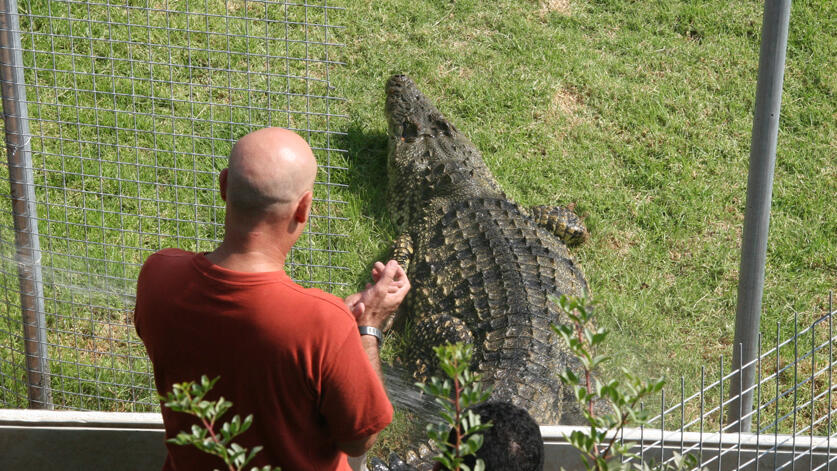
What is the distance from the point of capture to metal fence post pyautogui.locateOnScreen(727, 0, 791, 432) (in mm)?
2750

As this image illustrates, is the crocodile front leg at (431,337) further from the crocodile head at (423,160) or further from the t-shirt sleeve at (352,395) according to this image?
the t-shirt sleeve at (352,395)

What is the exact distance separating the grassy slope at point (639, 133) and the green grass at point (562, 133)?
13mm

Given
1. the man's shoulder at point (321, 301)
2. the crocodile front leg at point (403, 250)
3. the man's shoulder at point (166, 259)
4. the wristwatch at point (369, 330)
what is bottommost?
the crocodile front leg at point (403, 250)

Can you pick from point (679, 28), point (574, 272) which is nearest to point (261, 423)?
point (574, 272)

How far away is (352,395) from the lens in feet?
6.25

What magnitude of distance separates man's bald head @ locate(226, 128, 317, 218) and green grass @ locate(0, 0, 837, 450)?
2254 millimetres

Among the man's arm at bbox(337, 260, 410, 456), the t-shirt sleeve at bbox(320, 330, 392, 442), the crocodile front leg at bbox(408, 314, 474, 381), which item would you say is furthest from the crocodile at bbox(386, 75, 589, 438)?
the t-shirt sleeve at bbox(320, 330, 392, 442)

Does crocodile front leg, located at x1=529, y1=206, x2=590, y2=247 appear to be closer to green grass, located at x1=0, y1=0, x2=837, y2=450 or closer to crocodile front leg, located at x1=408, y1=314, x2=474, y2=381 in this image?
green grass, located at x1=0, y1=0, x2=837, y2=450

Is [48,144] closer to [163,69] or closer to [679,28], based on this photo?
[163,69]

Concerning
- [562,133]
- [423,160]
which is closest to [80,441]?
[423,160]

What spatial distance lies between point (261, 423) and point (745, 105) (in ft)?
16.6

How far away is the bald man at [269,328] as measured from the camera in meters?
1.89

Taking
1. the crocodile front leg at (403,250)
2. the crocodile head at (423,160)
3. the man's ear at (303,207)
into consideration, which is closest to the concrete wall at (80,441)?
the man's ear at (303,207)

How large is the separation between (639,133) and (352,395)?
4.32 meters
